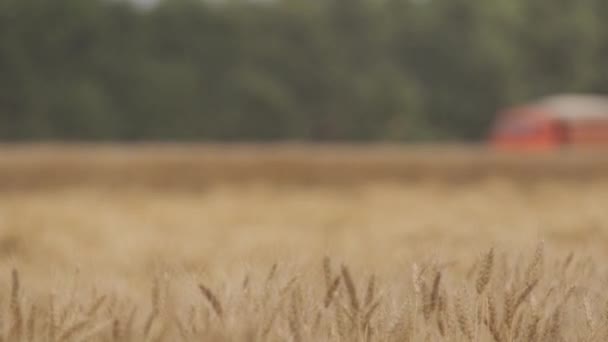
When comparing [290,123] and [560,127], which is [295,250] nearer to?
[560,127]

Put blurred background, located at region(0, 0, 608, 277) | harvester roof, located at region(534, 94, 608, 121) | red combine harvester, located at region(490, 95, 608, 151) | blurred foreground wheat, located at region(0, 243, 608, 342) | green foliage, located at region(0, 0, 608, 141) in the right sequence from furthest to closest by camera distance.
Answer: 1. green foliage, located at region(0, 0, 608, 141)
2. harvester roof, located at region(534, 94, 608, 121)
3. red combine harvester, located at region(490, 95, 608, 151)
4. blurred background, located at region(0, 0, 608, 277)
5. blurred foreground wheat, located at region(0, 243, 608, 342)

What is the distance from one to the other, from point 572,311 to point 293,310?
392 millimetres

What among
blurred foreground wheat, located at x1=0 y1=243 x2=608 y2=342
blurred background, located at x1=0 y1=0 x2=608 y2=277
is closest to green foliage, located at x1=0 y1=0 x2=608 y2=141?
blurred background, located at x1=0 y1=0 x2=608 y2=277

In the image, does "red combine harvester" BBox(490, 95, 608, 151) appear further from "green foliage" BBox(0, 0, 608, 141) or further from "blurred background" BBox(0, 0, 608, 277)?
"green foliage" BBox(0, 0, 608, 141)

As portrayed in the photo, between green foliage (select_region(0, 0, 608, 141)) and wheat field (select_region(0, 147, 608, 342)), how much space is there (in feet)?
38.3

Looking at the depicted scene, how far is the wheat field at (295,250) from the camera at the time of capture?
122 cm

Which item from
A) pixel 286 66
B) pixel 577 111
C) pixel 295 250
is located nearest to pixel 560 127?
pixel 577 111

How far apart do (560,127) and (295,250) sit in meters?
14.2

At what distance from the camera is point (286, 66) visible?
2181cm

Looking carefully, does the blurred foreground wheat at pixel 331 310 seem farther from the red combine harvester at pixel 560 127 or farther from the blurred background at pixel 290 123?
the red combine harvester at pixel 560 127

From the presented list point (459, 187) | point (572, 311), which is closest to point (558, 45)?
point (459, 187)

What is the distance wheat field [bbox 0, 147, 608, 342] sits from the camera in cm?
122

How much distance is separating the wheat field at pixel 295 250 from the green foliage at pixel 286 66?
11.7 m

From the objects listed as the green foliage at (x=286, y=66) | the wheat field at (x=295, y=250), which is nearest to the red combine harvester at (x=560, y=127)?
the green foliage at (x=286, y=66)
